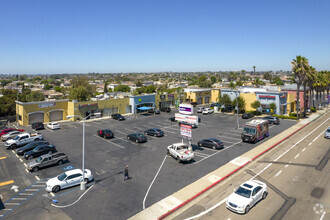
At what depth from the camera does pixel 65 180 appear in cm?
2011

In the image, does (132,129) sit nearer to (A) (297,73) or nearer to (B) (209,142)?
(B) (209,142)

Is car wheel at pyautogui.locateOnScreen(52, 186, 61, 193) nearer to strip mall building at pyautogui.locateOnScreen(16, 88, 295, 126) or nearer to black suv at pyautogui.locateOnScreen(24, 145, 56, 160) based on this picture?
black suv at pyautogui.locateOnScreen(24, 145, 56, 160)

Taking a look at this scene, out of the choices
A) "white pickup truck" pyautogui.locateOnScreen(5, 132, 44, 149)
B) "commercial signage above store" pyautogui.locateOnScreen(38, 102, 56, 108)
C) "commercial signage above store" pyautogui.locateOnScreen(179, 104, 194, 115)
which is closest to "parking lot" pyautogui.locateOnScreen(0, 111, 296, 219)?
"white pickup truck" pyautogui.locateOnScreen(5, 132, 44, 149)

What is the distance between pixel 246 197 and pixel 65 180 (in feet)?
52.3

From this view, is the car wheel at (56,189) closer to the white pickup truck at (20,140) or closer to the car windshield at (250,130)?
the white pickup truck at (20,140)

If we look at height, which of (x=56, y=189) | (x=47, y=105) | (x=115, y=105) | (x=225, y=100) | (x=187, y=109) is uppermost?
(x=225, y=100)

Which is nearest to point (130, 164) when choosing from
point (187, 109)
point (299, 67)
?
point (187, 109)

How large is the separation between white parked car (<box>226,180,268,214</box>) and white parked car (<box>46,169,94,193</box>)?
13638mm

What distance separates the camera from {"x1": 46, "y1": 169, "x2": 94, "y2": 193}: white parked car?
766 inches

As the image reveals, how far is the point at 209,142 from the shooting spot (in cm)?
3138

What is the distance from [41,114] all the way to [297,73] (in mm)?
61919

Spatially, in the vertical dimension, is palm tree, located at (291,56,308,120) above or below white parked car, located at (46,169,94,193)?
above

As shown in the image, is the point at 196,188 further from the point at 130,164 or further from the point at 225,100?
the point at 225,100

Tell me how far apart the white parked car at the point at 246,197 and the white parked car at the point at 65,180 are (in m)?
13.6
